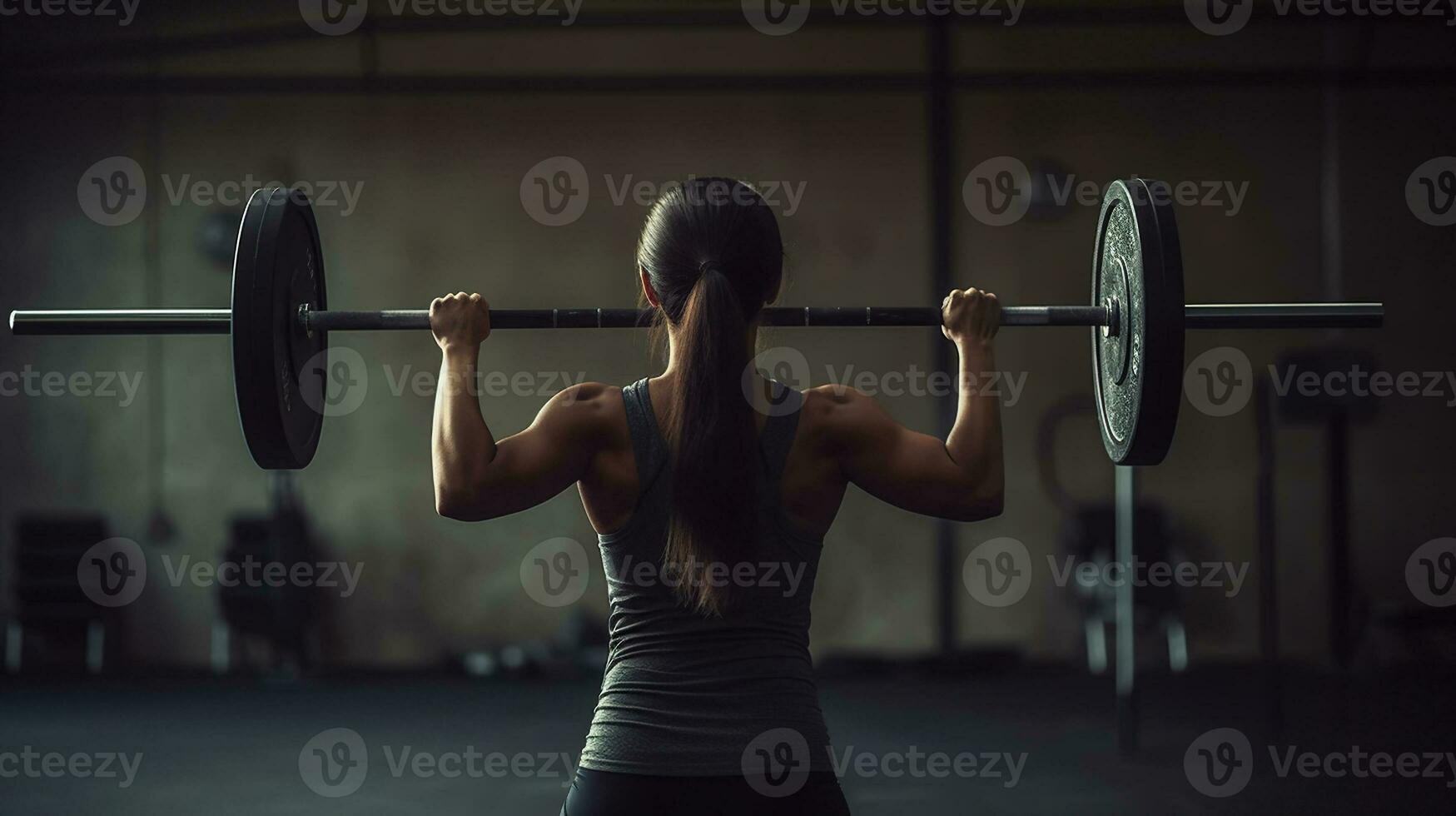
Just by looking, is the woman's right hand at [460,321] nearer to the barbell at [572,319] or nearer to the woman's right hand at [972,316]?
the barbell at [572,319]

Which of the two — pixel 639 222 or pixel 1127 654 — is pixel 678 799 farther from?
pixel 639 222

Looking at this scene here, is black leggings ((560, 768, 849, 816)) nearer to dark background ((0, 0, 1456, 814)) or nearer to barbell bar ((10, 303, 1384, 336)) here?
barbell bar ((10, 303, 1384, 336))

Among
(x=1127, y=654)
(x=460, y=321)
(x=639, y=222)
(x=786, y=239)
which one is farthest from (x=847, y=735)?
(x=460, y=321)

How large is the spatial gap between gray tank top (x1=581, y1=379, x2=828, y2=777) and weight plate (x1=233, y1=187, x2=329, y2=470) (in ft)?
2.28

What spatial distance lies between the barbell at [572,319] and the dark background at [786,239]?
4.09 meters

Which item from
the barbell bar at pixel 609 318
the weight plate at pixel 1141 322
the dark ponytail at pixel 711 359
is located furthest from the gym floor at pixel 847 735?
the dark ponytail at pixel 711 359

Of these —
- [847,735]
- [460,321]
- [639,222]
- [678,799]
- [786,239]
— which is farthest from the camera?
[639,222]

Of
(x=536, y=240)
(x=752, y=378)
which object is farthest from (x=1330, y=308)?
(x=536, y=240)

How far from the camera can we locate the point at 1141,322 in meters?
1.67

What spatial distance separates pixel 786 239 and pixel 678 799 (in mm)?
5054

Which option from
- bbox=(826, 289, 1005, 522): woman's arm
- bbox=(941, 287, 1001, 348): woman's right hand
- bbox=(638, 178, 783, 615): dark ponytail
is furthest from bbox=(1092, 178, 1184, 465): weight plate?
bbox=(638, 178, 783, 615): dark ponytail

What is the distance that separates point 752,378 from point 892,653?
16.4ft

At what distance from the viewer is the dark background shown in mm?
6016

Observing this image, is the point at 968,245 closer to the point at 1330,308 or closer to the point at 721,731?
the point at 1330,308
